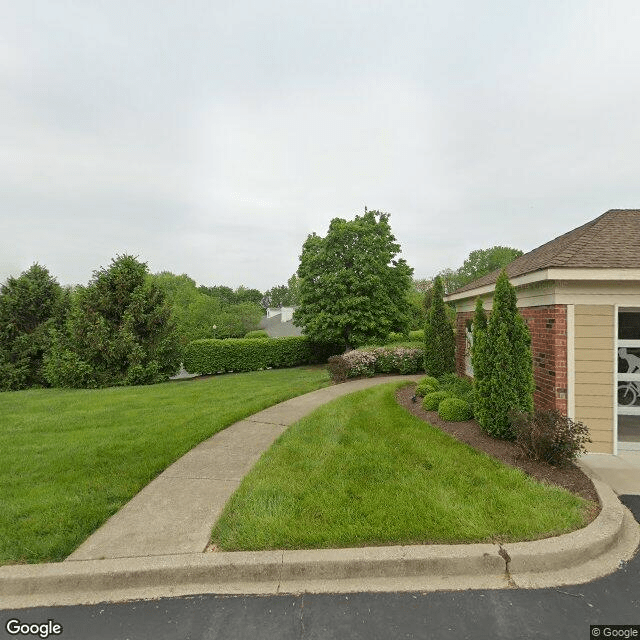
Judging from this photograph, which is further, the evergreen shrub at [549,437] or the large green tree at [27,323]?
the large green tree at [27,323]

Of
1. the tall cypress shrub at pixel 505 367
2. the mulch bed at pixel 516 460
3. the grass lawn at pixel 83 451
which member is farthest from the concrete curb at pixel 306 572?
the tall cypress shrub at pixel 505 367

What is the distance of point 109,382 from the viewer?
1345cm

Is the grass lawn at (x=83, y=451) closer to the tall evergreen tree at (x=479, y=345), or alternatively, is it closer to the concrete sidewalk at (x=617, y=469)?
the tall evergreen tree at (x=479, y=345)

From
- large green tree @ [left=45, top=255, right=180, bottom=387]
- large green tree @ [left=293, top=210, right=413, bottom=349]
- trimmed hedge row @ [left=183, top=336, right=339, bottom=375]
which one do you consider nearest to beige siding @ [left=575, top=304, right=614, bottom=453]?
large green tree @ [left=293, top=210, right=413, bottom=349]

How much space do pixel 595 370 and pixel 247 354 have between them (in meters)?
14.9

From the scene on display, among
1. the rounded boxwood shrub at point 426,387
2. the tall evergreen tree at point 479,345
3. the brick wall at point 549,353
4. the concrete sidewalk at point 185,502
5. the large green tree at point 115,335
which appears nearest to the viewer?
the concrete sidewalk at point 185,502

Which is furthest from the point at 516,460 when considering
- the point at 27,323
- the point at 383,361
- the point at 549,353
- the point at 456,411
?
the point at 27,323

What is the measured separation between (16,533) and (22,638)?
3.96 feet

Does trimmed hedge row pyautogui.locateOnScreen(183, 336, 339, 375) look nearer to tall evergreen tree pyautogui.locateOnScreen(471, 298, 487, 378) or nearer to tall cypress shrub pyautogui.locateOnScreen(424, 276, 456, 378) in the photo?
tall cypress shrub pyautogui.locateOnScreen(424, 276, 456, 378)

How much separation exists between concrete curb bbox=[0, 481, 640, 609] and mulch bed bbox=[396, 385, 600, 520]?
1.08 m

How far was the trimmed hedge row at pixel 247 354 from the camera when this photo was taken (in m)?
16.7

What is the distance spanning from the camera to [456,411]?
6.17 m

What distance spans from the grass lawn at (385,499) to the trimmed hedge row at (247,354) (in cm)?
1247

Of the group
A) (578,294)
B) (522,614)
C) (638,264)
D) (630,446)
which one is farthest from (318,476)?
(638,264)
